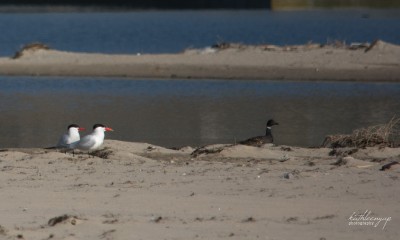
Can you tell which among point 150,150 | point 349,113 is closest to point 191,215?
point 150,150

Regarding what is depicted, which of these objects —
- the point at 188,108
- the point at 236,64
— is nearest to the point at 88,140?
the point at 188,108

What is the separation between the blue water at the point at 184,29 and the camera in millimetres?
43312

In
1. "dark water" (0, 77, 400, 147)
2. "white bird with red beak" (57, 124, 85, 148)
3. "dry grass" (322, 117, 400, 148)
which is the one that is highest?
"white bird with red beak" (57, 124, 85, 148)

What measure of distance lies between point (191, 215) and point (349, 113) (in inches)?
432

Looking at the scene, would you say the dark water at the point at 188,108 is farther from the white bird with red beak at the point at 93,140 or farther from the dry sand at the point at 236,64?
the white bird with red beak at the point at 93,140

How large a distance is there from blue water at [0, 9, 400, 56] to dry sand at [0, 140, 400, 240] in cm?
2405

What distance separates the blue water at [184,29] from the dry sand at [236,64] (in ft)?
20.9

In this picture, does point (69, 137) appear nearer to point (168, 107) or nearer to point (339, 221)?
point (339, 221)

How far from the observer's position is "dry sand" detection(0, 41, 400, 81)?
2734 cm

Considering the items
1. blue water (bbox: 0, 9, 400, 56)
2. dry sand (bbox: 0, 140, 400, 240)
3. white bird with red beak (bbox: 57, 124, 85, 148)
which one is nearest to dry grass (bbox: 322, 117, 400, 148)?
dry sand (bbox: 0, 140, 400, 240)

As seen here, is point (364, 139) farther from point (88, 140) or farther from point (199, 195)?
point (199, 195)

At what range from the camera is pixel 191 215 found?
32.2ft

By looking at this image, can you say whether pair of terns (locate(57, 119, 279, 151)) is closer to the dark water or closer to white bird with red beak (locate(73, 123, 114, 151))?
white bird with red beak (locate(73, 123, 114, 151))

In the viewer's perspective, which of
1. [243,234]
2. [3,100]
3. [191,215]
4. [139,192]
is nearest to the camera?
[243,234]
